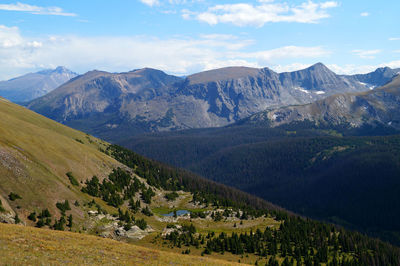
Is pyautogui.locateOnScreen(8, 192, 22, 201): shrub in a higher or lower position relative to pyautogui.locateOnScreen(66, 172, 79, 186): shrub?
higher

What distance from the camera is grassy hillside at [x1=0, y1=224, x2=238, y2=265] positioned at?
171 feet

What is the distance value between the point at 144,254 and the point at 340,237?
335ft

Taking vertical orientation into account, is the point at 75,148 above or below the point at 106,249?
above

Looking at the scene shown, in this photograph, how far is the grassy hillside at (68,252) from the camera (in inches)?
2047

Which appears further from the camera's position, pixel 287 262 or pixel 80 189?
pixel 80 189

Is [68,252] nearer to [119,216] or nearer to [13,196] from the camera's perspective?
[13,196]

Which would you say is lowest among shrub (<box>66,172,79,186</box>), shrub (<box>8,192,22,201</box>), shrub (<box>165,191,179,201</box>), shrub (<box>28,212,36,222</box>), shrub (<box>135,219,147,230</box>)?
shrub (<box>165,191,179,201</box>)

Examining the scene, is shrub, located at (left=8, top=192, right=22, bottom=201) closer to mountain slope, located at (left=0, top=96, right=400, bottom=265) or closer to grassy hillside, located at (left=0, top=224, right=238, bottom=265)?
mountain slope, located at (left=0, top=96, right=400, bottom=265)

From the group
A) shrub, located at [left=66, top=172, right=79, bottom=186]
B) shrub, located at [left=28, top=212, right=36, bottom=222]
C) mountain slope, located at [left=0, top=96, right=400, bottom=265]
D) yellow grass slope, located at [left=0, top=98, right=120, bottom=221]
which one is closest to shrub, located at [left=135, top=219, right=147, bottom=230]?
mountain slope, located at [left=0, top=96, right=400, bottom=265]

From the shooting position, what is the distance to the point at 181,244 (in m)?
106

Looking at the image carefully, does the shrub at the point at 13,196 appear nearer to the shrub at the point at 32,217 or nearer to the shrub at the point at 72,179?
the shrub at the point at 32,217

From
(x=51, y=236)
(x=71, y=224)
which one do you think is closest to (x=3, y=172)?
(x=71, y=224)

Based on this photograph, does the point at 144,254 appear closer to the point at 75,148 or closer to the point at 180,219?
the point at 180,219

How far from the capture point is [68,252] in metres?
57.9
